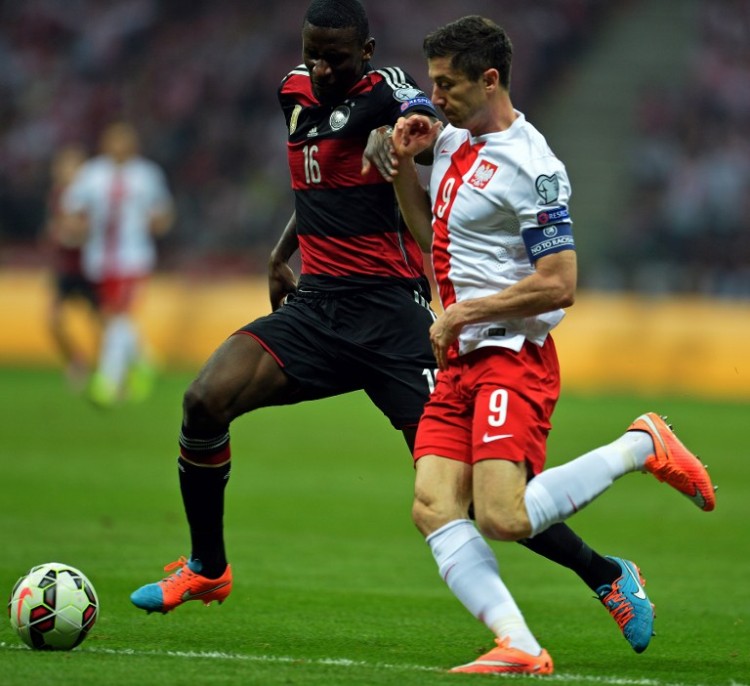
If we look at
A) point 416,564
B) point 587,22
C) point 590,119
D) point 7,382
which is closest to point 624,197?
point 590,119

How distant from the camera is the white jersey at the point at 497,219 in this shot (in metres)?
5.12

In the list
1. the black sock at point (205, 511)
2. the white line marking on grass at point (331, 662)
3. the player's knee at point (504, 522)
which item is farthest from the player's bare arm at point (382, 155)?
the white line marking on grass at point (331, 662)

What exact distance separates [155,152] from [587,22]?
7386 mm

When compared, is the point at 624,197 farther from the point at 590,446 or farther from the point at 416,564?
the point at 416,564

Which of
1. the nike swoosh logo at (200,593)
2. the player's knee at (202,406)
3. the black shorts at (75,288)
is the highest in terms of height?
the player's knee at (202,406)

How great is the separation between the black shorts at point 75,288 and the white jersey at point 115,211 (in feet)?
0.78

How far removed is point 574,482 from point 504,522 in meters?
0.32

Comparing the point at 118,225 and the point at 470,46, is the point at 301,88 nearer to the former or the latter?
the point at 470,46

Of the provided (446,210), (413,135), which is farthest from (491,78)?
(446,210)

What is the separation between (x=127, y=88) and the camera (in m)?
25.8

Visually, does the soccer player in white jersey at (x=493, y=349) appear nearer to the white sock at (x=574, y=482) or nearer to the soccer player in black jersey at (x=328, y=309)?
the white sock at (x=574, y=482)

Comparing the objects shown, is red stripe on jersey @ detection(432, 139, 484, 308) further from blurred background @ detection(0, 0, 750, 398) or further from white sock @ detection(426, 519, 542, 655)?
blurred background @ detection(0, 0, 750, 398)

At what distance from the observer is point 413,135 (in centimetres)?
550

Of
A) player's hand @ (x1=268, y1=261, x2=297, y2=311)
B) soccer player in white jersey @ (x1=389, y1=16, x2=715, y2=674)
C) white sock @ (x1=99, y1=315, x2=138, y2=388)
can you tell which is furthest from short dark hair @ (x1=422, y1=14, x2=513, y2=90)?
white sock @ (x1=99, y1=315, x2=138, y2=388)
